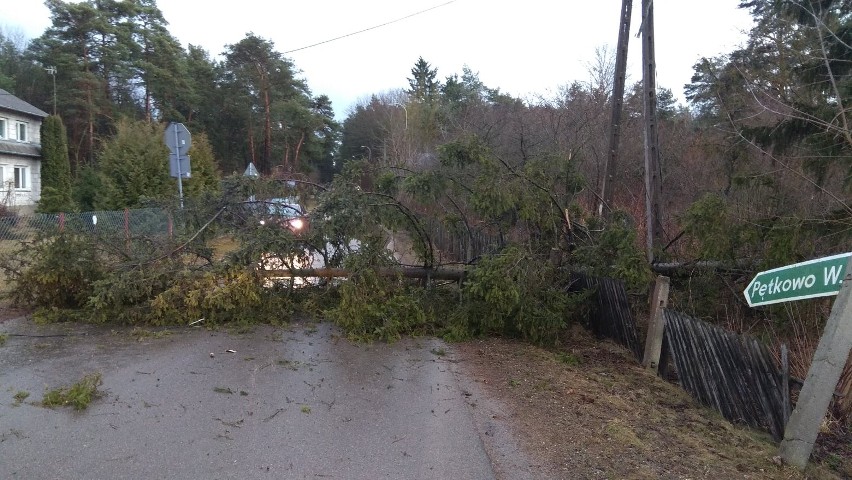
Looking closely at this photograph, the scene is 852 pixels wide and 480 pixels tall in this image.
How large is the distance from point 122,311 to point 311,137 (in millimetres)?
43316

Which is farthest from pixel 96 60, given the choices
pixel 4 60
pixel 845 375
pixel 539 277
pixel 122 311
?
pixel 845 375

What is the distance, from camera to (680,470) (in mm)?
4352

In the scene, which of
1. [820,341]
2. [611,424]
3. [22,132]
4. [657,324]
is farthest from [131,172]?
→ [820,341]

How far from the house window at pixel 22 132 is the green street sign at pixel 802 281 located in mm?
38083

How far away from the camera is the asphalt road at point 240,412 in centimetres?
424

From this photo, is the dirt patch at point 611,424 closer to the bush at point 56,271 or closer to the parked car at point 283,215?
the parked car at point 283,215

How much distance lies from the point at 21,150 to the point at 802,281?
3716 centimetres

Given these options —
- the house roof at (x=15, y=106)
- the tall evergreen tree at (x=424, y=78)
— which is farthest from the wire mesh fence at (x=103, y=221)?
the tall evergreen tree at (x=424, y=78)

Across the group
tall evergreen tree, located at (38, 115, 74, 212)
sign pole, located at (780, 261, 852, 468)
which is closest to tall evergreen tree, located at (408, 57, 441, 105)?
tall evergreen tree, located at (38, 115, 74, 212)

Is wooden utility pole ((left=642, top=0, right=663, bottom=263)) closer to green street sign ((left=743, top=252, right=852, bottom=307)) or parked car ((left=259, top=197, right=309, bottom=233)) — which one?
green street sign ((left=743, top=252, right=852, bottom=307))

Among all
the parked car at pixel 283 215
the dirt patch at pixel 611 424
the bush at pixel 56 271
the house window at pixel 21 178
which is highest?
the house window at pixel 21 178

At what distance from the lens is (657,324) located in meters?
6.98

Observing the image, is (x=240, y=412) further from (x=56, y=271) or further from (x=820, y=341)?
(x=56, y=271)

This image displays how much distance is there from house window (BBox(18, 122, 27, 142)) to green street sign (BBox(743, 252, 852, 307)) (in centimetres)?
3808
